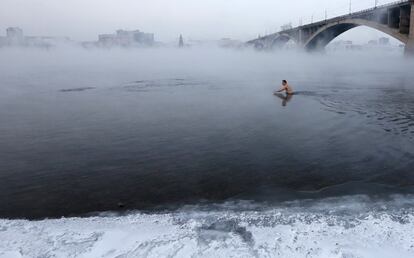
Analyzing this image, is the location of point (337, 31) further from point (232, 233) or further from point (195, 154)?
point (232, 233)

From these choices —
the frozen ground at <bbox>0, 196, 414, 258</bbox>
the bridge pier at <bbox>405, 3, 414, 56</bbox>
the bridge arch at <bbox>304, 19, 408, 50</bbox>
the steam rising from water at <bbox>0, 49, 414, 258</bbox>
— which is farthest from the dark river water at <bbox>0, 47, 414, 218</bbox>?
the bridge arch at <bbox>304, 19, 408, 50</bbox>

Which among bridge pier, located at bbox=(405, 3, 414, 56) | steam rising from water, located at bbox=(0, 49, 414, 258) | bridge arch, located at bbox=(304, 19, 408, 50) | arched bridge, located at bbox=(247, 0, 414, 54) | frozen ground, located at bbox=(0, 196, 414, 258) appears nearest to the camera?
frozen ground, located at bbox=(0, 196, 414, 258)

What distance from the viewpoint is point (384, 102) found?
26.0 m

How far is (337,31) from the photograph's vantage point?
300ft

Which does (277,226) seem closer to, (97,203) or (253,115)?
(97,203)

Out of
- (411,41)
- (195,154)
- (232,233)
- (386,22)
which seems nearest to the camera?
(232,233)

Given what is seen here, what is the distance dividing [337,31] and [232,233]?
9398 cm

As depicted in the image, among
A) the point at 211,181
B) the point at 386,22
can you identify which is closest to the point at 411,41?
the point at 386,22

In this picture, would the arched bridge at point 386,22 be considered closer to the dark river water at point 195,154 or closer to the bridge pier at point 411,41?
the bridge pier at point 411,41

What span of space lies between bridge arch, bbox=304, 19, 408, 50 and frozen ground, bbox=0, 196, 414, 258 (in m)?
64.9

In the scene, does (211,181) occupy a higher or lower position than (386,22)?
lower

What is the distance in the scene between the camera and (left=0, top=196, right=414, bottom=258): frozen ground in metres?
7.09

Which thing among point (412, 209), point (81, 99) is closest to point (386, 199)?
point (412, 209)

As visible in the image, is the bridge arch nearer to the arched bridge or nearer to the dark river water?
the arched bridge
